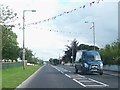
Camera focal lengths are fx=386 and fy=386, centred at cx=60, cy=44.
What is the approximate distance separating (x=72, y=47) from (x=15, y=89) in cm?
12903

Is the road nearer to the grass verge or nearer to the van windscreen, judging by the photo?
the grass verge

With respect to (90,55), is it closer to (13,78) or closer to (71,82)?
(13,78)

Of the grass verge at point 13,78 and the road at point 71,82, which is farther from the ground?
the grass verge at point 13,78

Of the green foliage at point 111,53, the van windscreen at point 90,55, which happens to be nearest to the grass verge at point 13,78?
the van windscreen at point 90,55

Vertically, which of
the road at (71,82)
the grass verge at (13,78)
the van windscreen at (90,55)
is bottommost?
the road at (71,82)

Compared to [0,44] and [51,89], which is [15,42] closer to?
[0,44]

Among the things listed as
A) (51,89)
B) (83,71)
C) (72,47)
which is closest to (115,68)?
(83,71)

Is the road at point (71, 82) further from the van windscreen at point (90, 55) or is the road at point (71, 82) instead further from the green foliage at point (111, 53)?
the green foliage at point (111, 53)

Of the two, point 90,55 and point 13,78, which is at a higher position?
point 90,55

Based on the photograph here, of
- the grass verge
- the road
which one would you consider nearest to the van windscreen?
the grass verge

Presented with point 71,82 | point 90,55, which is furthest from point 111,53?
point 71,82

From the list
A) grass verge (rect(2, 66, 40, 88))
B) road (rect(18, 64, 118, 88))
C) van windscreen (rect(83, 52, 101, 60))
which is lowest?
road (rect(18, 64, 118, 88))

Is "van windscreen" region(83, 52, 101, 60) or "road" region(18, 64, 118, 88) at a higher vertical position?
"van windscreen" region(83, 52, 101, 60)

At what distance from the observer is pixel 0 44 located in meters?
52.3
